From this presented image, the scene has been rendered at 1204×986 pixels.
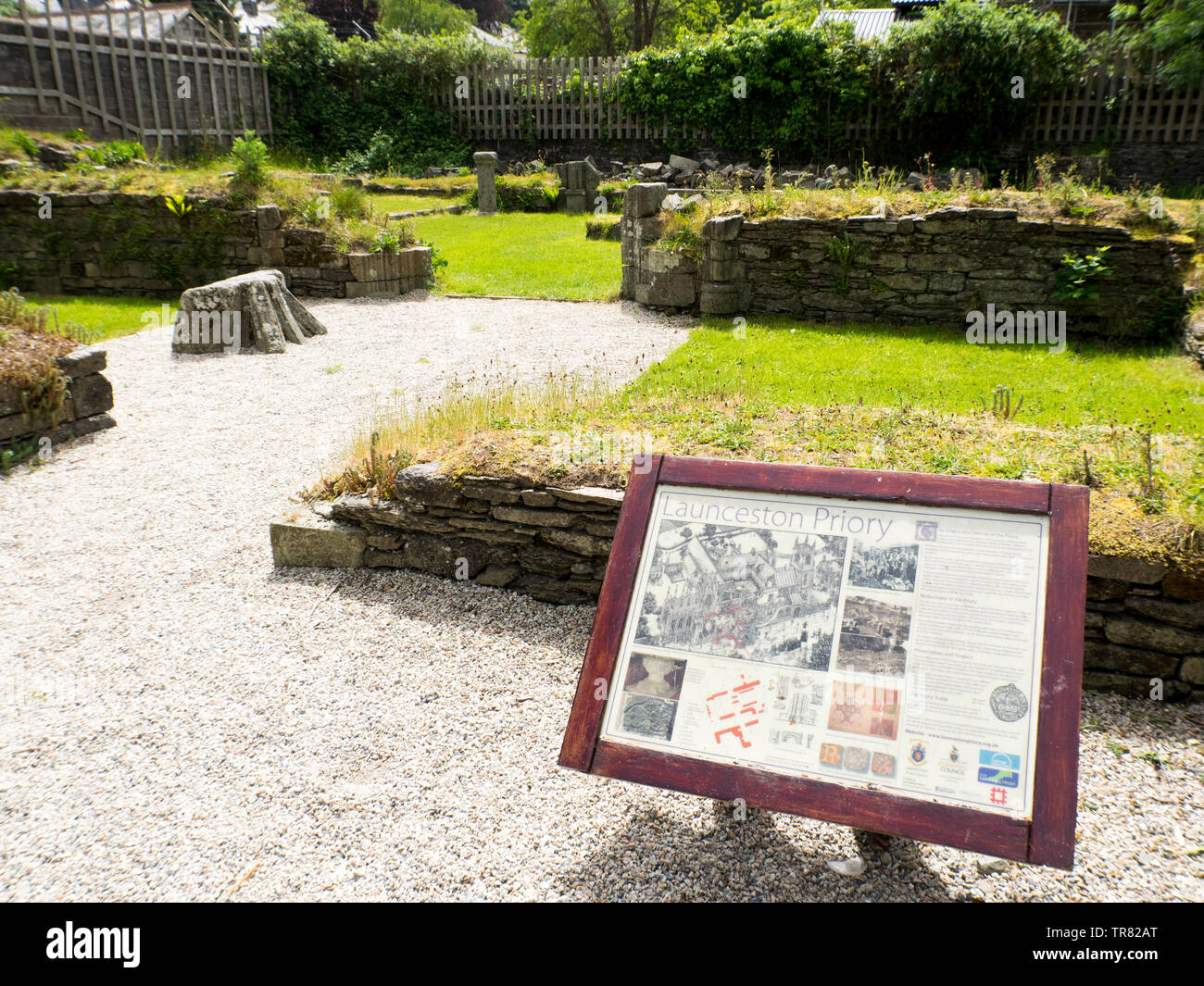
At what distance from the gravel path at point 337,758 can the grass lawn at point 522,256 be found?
24.1 feet

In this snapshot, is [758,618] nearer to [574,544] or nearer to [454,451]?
[574,544]

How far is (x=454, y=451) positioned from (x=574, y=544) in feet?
3.26

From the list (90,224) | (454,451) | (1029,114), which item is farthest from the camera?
(1029,114)

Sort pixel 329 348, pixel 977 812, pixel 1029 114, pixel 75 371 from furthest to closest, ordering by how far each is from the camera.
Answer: pixel 1029 114
pixel 329 348
pixel 75 371
pixel 977 812

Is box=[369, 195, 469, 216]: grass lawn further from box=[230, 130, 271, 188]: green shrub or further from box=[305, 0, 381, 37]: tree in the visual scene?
box=[305, 0, 381, 37]: tree

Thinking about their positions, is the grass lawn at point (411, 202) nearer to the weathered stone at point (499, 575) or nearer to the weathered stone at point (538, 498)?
the weathered stone at point (499, 575)

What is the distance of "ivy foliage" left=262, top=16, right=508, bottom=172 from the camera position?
74.3 ft

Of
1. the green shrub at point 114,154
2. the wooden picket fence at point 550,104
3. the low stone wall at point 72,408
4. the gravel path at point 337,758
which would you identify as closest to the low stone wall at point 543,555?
the gravel path at point 337,758

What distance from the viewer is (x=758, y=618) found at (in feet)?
8.92

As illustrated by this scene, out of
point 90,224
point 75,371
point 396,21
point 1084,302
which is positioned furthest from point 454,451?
point 396,21

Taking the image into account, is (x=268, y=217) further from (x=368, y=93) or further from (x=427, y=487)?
(x=368, y=93)

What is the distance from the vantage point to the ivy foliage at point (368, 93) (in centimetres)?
2264

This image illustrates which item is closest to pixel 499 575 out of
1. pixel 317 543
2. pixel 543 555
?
pixel 543 555

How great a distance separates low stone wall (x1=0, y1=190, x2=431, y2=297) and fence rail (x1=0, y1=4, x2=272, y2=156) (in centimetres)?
438
